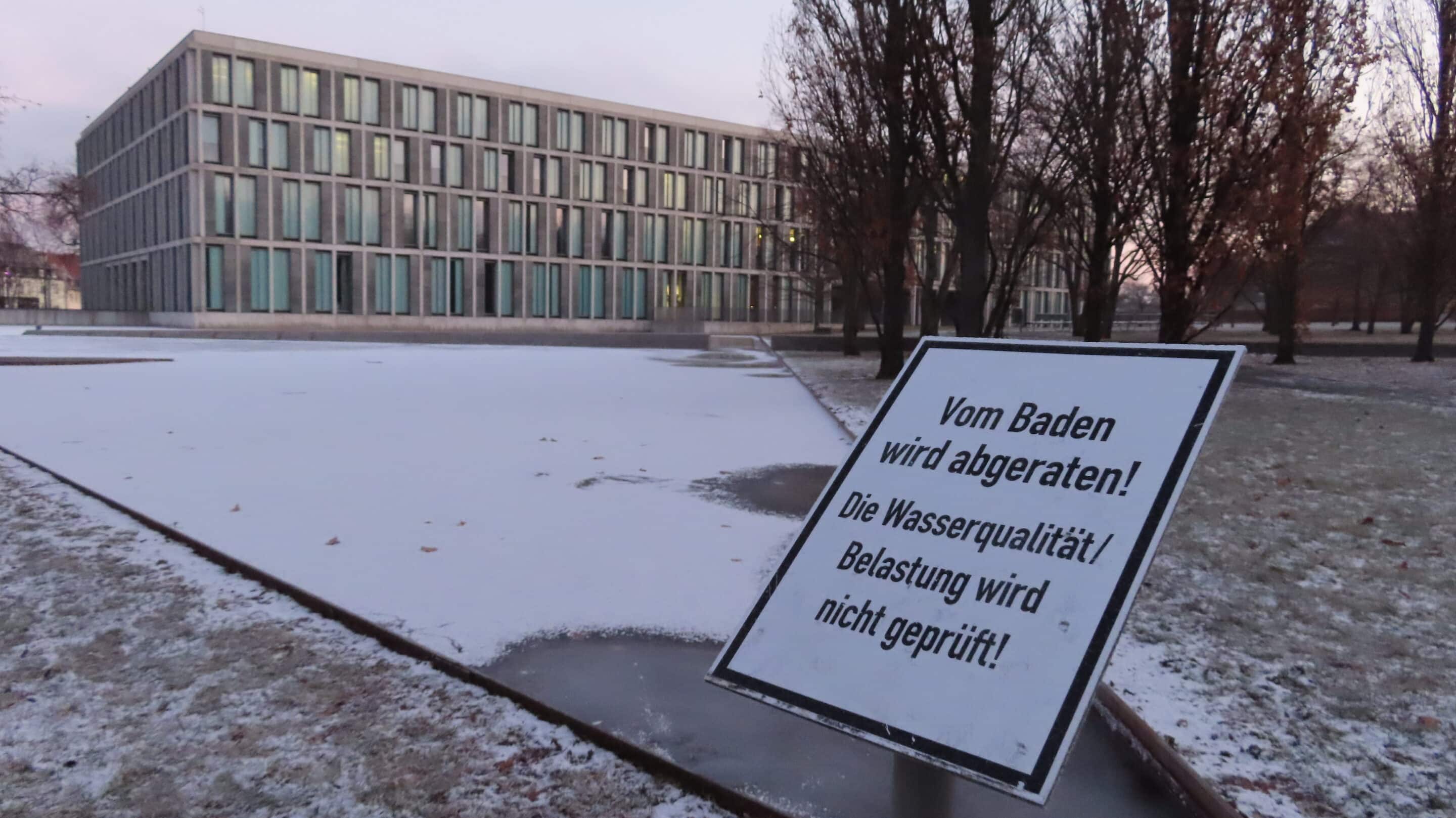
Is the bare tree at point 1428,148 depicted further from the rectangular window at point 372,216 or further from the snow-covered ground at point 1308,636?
the rectangular window at point 372,216

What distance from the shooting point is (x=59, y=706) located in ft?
12.0

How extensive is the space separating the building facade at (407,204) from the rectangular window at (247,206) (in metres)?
0.08

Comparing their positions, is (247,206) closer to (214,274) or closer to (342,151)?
(214,274)

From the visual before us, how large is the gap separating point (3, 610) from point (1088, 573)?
4.89 metres

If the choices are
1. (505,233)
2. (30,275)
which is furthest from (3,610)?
(505,233)

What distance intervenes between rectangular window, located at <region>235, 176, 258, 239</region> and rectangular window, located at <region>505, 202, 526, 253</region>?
46.2ft

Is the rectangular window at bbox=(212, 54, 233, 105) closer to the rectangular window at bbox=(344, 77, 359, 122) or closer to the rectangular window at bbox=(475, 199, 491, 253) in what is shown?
the rectangular window at bbox=(344, 77, 359, 122)

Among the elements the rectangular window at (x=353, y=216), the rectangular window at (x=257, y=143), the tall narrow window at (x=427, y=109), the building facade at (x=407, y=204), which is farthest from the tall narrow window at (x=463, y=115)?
the rectangular window at (x=257, y=143)

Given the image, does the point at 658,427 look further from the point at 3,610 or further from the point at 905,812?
the point at 905,812

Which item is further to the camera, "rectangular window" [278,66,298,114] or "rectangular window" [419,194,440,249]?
"rectangular window" [419,194,440,249]

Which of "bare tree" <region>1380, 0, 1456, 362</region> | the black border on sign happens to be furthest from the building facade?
the black border on sign

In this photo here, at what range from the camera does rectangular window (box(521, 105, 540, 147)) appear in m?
62.8

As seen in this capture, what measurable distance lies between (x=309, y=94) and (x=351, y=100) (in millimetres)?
2251

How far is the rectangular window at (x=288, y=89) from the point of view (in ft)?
178
